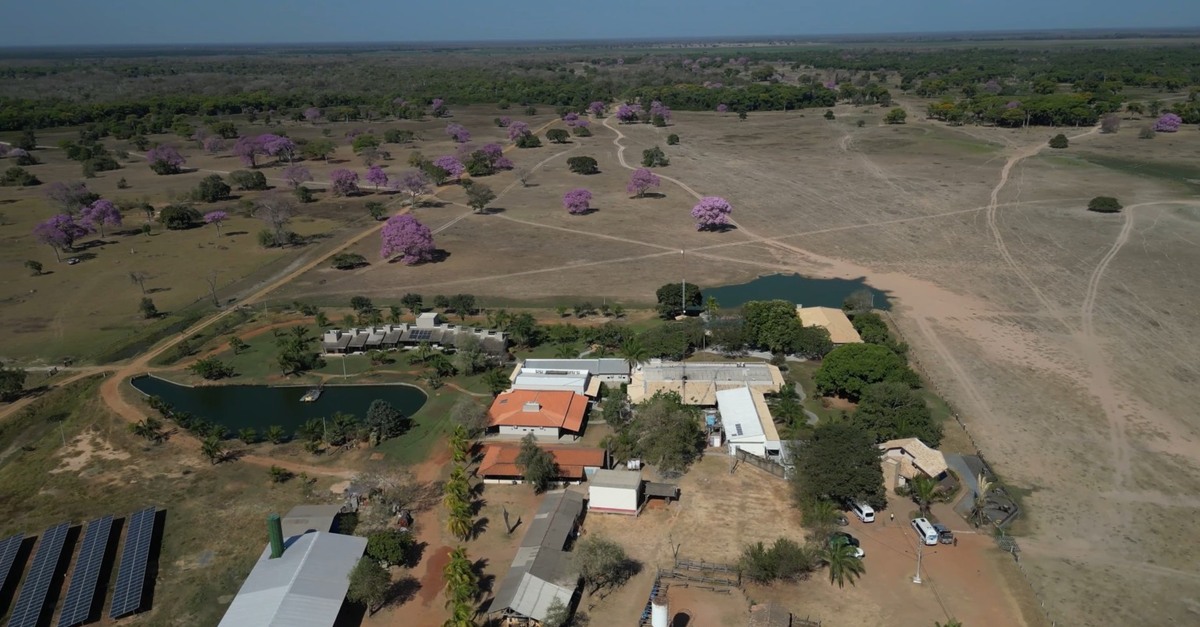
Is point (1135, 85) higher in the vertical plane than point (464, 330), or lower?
higher

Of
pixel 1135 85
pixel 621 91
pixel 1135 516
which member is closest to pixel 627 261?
pixel 1135 516

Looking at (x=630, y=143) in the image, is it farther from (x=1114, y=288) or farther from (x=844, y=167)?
(x=1114, y=288)

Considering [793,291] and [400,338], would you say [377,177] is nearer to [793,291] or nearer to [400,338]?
[400,338]

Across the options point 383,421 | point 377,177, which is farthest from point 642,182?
point 383,421

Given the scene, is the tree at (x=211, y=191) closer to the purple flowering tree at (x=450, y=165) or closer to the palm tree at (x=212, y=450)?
the purple flowering tree at (x=450, y=165)

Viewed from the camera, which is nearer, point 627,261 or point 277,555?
A: point 277,555

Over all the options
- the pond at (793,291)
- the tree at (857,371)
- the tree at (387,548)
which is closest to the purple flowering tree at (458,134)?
the pond at (793,291)

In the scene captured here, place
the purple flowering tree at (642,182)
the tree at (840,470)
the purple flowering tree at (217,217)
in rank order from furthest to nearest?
the purple flowering tree at (642,182)
the purple flowering tree at (217,217)
the tree at (840,470)
